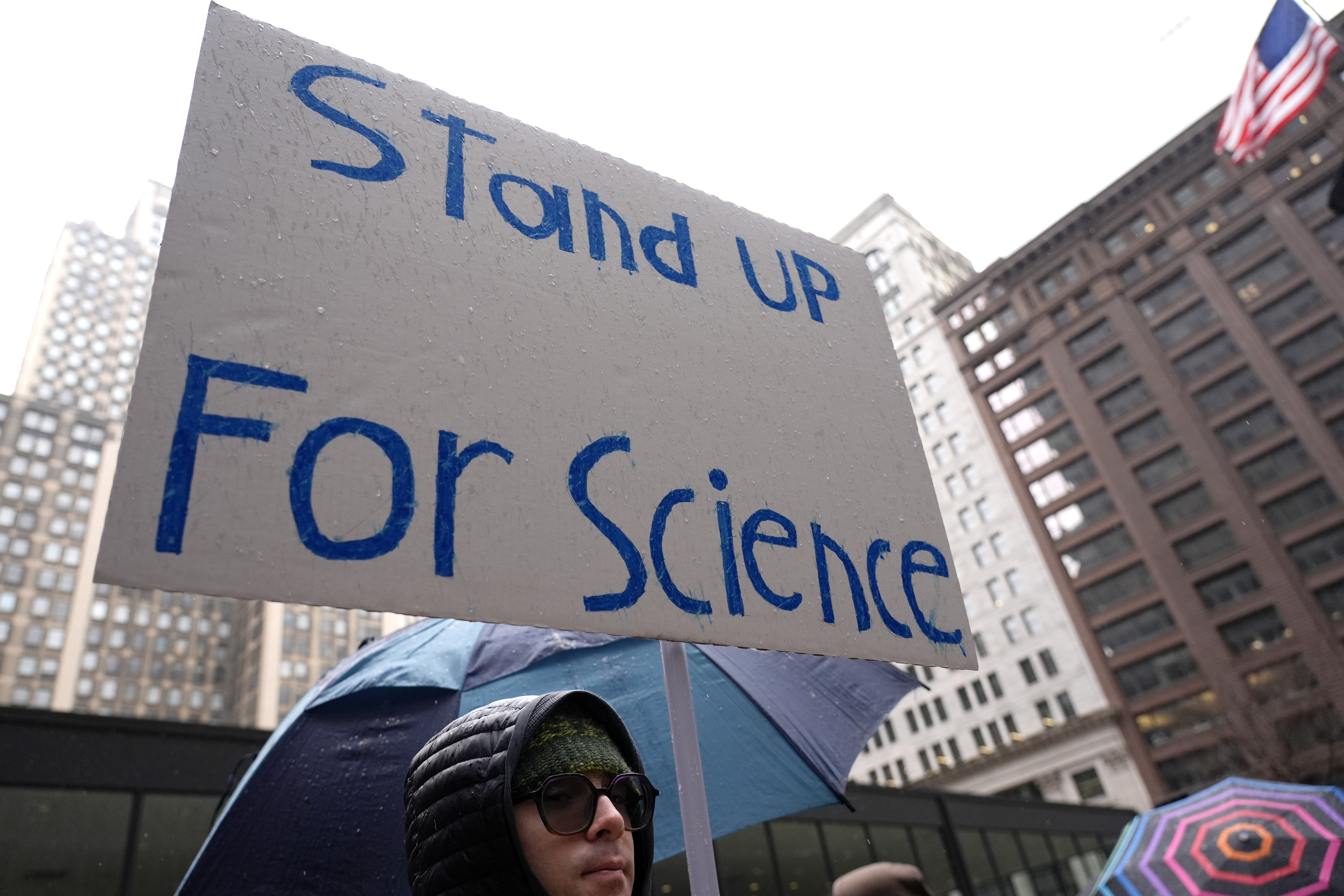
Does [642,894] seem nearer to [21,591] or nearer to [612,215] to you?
[612,215]

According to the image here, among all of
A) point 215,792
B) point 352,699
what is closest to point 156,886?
point 215,792

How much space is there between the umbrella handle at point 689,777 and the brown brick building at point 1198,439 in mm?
43116

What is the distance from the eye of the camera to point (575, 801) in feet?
5.06

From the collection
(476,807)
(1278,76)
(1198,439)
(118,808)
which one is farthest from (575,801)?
(1198,439)

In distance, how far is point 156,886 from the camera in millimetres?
8219

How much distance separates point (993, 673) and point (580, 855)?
58.3 meters

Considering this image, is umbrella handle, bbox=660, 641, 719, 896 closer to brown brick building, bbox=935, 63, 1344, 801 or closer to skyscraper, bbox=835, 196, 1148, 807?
brown brick building, bbox=935, 63, 1344, 801

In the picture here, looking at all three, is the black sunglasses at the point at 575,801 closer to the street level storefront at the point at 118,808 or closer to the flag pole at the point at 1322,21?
the street level storefront at the point at 118,808

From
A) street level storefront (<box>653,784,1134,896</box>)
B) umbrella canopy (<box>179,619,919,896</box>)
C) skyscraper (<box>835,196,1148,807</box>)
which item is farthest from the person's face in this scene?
skyscraper (<box>835,196,1148,807</box>)

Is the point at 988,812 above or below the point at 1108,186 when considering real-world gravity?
below

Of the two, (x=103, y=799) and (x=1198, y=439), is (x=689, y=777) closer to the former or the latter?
(x=103, y=799)

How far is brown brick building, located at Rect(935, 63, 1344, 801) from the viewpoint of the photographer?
4191cm

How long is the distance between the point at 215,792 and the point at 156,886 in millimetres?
930

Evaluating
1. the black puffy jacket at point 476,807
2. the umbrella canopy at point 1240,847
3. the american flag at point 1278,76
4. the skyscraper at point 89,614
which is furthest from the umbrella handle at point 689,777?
the skyscraper at point 89,614
